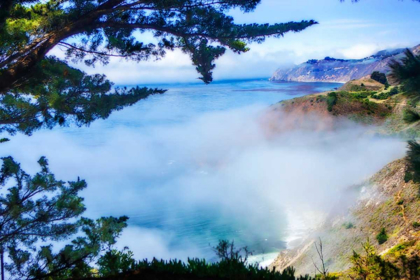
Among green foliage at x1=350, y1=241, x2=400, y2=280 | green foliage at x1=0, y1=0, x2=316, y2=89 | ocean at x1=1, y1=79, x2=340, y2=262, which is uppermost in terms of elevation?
green foliage at x1=0, y1=0, x2=316, y2=89

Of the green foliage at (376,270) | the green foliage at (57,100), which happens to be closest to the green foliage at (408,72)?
the green foliage at (376,270)

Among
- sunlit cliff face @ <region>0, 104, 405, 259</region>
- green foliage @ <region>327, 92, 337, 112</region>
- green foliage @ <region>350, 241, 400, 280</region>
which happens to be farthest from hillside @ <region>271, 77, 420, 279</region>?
green foliage @ <region>327, 92, 337, 112</region>

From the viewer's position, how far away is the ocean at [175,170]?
4568 centimetres

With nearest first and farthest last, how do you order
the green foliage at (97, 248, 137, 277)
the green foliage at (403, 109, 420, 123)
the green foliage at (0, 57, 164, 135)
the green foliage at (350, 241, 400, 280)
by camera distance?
the green foliage at (403, 109, 420, 123)
the green foliage at (350, 241, 400, 280)
the green foliage at (97, 248, 137, 277)
the green foliage at (0, 57, 164, 135)

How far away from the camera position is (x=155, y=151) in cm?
9650

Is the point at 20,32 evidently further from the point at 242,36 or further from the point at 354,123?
the point at 354,123

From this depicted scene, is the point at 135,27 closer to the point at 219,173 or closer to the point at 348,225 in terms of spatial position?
the point at 348,225

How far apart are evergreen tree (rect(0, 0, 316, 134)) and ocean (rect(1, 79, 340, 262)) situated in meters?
10.4

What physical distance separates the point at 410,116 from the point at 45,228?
890 cm

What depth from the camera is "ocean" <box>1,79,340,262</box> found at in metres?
45.7

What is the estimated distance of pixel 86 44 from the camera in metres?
11.3

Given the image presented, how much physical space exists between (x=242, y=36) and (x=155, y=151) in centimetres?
8711

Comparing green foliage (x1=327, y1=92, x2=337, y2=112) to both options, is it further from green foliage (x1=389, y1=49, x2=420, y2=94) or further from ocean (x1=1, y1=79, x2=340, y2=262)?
green foliage (x1=389, y1=49, x2=420, y2=94)

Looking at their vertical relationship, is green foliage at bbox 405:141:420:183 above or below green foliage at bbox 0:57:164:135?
below
